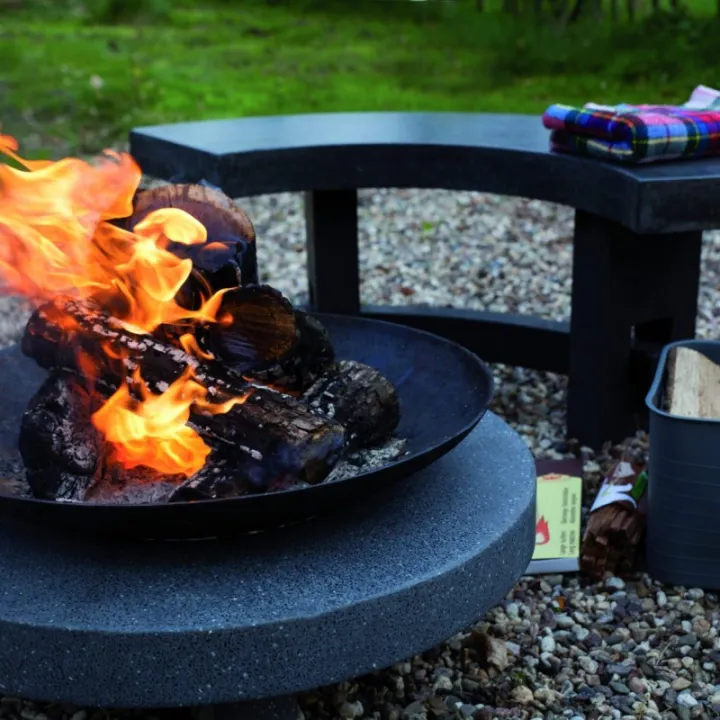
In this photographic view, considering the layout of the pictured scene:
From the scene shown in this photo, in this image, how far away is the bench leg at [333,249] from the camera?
3.84 metres

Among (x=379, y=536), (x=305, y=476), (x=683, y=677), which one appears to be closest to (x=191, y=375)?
(x=305, y=476)

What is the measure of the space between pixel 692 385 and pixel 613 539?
48cm

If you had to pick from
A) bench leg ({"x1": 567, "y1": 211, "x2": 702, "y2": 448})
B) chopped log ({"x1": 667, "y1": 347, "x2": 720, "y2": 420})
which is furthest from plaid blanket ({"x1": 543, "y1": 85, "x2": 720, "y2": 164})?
chopped log ({"x1": 667, "y1": 347, "x2": 720, "y2": 420})

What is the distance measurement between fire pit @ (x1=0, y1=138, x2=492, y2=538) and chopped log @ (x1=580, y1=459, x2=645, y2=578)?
0.67 m

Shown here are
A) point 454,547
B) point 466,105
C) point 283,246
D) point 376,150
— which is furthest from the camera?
point 466,105

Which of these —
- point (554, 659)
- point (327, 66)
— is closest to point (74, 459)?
point (554, 659)

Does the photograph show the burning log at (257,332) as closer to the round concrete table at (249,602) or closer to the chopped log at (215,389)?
the chopped log at (215,389)

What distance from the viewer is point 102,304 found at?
2260 mm

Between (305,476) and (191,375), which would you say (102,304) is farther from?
(305,476)

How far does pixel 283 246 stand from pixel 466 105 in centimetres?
265

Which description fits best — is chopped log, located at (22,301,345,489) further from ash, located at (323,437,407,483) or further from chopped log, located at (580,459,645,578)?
chopped log, located at (580,459,645,578)

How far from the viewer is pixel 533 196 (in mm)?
3342

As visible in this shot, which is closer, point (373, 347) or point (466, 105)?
point (373, 347)

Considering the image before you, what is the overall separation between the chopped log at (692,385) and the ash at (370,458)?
0.81m
